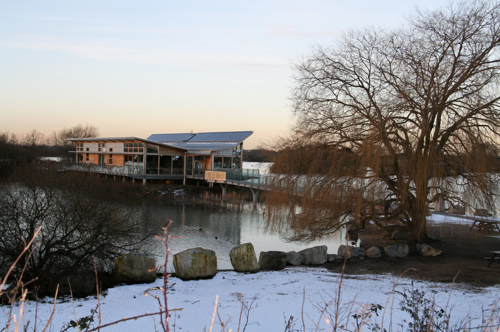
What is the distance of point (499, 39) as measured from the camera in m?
12.6

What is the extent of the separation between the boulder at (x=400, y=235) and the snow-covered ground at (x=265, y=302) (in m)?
4.86

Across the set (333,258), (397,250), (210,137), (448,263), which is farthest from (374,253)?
(210,137)

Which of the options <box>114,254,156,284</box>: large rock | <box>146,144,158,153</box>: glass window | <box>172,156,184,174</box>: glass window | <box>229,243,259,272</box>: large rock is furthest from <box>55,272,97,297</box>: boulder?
<box>172,156,184,174</box>: glass window

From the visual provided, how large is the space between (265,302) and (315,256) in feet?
17.5

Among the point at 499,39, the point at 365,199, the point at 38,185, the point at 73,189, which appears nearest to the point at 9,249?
the point at 38,185

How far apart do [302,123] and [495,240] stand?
926cm

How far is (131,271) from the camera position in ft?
33.3

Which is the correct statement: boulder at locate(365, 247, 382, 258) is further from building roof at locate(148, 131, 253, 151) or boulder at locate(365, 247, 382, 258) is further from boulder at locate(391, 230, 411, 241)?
building roof at locate(148, 131, 253, 151)

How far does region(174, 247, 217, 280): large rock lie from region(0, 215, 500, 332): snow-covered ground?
0.25 m

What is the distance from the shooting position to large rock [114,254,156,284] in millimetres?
10133

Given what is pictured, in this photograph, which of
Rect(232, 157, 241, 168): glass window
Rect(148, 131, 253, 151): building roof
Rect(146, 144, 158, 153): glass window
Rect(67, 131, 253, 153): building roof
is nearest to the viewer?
Rect(146, 144, 158, 153): glass window

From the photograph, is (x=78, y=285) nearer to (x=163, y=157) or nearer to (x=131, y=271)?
(x=131, y=271)

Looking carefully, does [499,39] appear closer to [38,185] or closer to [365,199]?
[365,199]

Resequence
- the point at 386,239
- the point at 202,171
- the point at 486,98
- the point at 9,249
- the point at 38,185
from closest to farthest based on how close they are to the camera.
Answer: the point at 9,249 → the point at 38,185 → the point at 486,98 → the point at 386,239 → the point at 202,171
